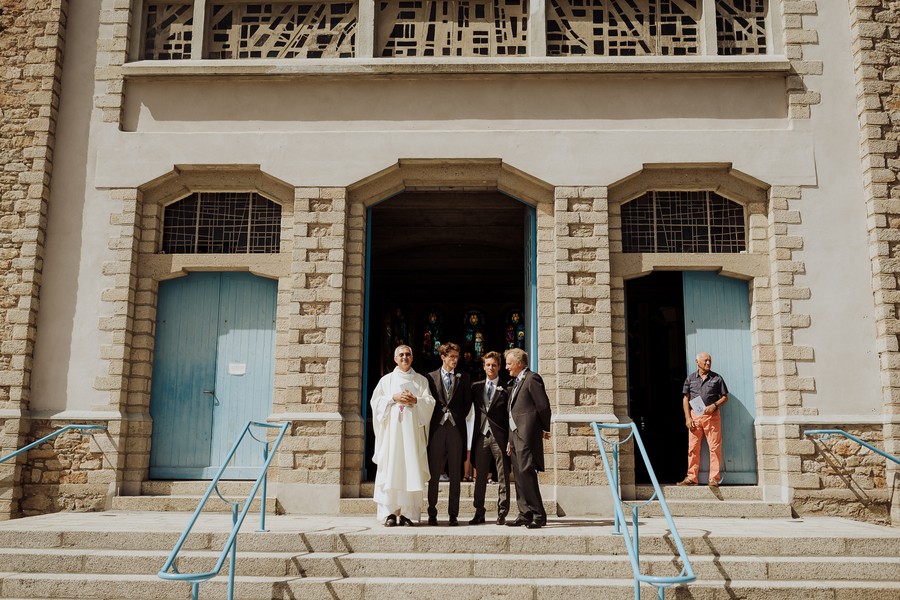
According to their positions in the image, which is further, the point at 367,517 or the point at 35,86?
the point at 35,86

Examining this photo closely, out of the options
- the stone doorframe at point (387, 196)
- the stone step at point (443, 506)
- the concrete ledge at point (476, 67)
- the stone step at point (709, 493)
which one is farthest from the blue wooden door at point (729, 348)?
the concrete ledge at point (476, 67)

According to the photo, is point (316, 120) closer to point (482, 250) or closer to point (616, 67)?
point (616, 67)

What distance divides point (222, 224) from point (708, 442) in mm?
6591

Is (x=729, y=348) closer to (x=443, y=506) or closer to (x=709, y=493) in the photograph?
(x=709, y=493)

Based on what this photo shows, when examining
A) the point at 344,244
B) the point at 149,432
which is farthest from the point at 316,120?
the point at 149,432

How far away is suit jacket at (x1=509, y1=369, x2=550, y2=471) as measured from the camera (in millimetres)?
7910

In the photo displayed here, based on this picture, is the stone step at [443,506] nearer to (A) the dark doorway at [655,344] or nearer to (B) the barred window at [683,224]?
(B) the barred window at [683,224]

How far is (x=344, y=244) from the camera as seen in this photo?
9.97m

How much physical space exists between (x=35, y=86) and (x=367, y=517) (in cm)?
682

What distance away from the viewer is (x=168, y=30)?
35.0 ft

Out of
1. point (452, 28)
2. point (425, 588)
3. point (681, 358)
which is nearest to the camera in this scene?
point (425, 588)

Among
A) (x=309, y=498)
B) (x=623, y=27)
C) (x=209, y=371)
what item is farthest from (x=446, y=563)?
(x=623, y=27)

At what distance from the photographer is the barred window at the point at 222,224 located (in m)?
10.3

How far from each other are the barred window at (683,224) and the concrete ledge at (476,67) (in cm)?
156
